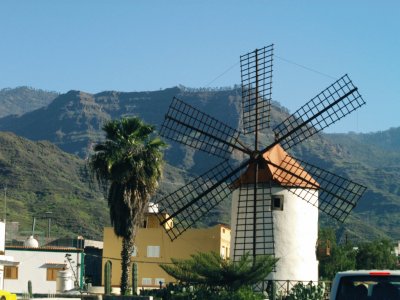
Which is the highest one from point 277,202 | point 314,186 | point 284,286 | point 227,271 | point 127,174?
point 127,174

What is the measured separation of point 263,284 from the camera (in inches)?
2099

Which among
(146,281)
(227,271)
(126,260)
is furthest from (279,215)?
(146,281)

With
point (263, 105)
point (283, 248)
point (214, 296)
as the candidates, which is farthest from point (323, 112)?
point (214, 296)

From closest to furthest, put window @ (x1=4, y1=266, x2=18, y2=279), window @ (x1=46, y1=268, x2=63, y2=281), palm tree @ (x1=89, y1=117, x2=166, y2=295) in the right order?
palm tree @ (x1=89, y1=117, x2=166, y2=295), window @ (x1=4, y1=266, x2=18, y2=279), window @ (x1=46, y1=268, x2=63, y2=281)

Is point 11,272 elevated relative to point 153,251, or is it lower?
lower

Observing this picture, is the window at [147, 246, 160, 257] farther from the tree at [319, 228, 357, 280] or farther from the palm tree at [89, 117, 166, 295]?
the palm tree at [89, 117, 166, 295]

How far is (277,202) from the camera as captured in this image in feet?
177

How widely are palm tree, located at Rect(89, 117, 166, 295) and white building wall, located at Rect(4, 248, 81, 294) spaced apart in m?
24.3

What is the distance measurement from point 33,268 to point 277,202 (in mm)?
34934

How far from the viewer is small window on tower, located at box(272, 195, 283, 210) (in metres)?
53.9

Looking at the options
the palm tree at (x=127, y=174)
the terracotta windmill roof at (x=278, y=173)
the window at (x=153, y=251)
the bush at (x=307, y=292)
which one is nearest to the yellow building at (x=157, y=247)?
the window at (x=153, y=251)

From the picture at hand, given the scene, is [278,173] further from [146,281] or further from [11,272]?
[11,272]

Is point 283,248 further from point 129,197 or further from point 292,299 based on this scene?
point 129,197

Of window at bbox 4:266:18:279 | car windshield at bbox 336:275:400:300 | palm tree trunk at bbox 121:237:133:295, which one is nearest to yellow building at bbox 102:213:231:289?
window at bbox 4:266:18:279
